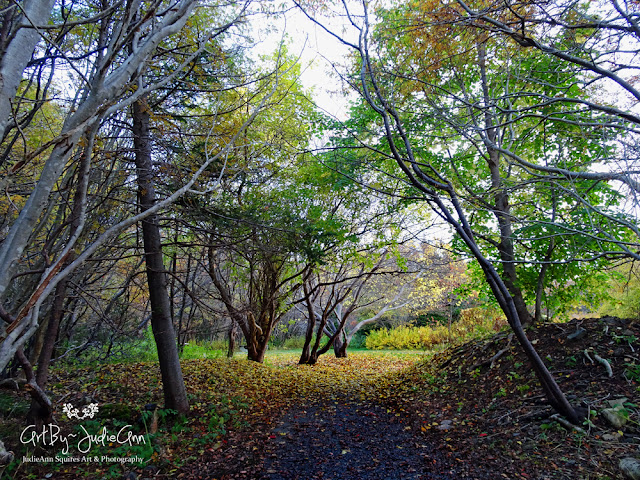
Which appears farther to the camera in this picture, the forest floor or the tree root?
the tree root

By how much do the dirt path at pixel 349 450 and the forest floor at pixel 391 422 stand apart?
0.07 feet

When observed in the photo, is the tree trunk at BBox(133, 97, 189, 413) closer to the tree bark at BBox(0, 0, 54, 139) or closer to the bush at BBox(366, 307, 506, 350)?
the tree bark at BBox(0, 0, 54, 139)

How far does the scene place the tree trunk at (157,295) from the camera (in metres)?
4.57

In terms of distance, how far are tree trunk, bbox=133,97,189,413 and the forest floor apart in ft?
1.16

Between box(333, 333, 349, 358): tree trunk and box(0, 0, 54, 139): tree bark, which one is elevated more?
box(0, 0, 54, 139): tree bark

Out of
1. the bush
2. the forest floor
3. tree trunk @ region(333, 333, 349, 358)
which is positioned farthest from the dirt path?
tree trunk @ region(333, 333, 349, 358)

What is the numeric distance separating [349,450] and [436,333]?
37.2 feet

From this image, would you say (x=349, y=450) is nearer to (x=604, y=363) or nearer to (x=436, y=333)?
(x=604, y=363)

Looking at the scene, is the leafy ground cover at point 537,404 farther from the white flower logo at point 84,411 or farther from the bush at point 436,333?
the white flower logo at point 84,411

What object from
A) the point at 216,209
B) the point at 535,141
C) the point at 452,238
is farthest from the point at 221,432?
the point at 535,141

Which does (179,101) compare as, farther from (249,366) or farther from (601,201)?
(601,201)

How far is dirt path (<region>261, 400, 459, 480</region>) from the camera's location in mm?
3262

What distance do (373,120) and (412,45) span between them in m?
2.22

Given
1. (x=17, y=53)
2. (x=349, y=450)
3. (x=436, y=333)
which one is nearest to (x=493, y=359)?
(x=349, y=450)
